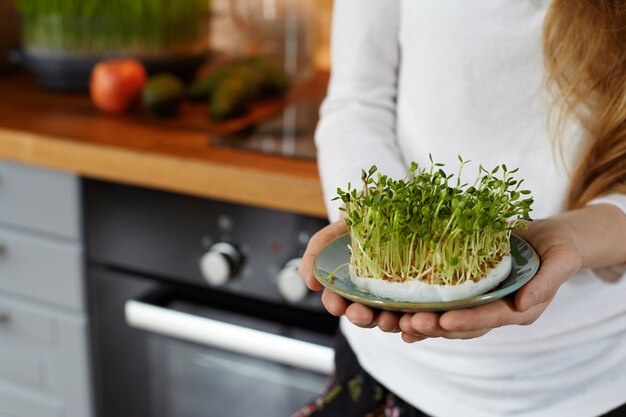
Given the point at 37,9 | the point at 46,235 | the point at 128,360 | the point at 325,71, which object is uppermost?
the point at 37,9

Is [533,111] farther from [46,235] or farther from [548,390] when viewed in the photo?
[46,235]

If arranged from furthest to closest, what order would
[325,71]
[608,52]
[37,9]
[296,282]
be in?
[325,71]
[37,9]
[296,282]
[608,52]

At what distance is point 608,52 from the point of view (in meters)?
0.82

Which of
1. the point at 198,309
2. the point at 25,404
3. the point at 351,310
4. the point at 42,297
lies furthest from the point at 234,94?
the point at 351,310

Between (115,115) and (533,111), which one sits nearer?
(533,111)

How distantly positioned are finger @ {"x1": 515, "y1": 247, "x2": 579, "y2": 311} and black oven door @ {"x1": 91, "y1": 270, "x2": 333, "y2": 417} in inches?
24.2

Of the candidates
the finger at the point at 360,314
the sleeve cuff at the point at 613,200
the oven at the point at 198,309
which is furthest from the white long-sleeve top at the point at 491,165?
the oven at the point at 198,309

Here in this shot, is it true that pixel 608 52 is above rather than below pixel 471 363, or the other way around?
above

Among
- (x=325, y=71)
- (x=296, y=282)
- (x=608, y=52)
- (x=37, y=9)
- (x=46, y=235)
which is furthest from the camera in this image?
(x=325, y=71)

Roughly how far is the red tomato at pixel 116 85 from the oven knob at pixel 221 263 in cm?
35

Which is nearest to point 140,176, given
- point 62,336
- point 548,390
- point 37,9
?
point 62,336

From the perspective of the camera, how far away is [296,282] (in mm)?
1235

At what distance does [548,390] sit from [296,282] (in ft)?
1.58

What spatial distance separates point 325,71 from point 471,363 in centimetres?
117
